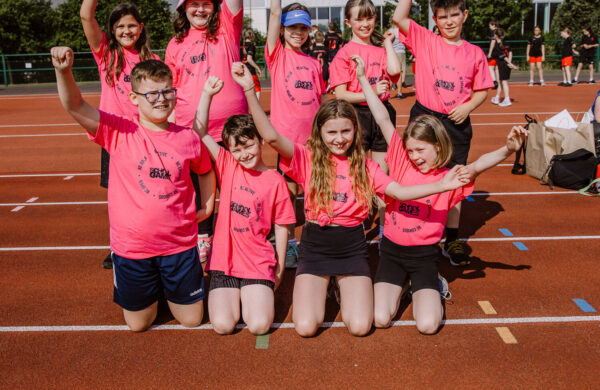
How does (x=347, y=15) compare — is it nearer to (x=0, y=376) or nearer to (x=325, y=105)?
(x=325, y=105)

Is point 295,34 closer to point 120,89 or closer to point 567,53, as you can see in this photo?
point 120,89

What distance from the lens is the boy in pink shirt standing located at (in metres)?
4.07

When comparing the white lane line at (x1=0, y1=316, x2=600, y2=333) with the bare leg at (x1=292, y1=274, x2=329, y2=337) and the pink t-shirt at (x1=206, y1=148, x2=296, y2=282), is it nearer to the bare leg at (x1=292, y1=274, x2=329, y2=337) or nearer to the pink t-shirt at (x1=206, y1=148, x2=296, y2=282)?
the bare leg at (x1=292, y1=274, x2=329, y2=337)

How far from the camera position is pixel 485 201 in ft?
20.0

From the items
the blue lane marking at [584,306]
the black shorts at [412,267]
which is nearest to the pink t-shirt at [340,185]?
the black shorts at [412,267]

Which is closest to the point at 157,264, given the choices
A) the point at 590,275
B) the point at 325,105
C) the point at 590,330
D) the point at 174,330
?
the point at 174,330

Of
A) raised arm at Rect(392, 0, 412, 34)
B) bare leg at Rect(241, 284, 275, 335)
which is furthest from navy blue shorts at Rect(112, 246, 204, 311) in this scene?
raised arm at Rect(392, 0, 412, 34)

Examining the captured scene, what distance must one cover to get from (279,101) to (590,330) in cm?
276

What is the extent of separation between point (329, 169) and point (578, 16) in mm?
37246

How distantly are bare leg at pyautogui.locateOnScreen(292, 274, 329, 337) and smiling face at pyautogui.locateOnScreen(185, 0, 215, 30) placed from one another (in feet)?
6.70

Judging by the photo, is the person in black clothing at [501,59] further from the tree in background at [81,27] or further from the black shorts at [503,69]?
the tree in background at [81,27]

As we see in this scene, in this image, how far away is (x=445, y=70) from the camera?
4.09m

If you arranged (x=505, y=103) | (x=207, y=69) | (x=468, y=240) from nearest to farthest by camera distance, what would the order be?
(x=207, y=69)
(x=468, y=240)
(x=505, y=103)

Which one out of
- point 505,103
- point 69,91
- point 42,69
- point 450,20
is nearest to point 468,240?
point 450,20
